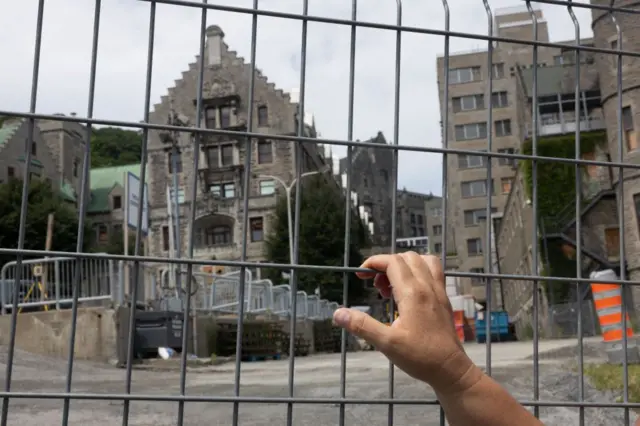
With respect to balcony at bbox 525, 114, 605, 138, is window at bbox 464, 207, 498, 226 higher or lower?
lower

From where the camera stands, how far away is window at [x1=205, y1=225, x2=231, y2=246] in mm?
48394

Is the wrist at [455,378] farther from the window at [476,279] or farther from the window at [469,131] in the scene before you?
the window at [469,131]

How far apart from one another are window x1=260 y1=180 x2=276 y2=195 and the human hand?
4566 cm

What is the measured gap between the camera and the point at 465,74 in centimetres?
5584

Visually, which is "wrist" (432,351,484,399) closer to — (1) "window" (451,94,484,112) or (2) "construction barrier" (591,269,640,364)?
(2) "construction barrier" (591,269,640,364)

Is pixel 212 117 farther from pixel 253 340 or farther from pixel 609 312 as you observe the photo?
pixel 609 312

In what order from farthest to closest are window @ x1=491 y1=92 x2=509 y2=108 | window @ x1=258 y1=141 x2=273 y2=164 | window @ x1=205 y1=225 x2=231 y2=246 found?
window @ x1=491 y1=92 x2=509 y2=108
window @ x1=205 y1=225 x2=231 y2=246
window @ x1=258 y1=141 x2=273 y2=164

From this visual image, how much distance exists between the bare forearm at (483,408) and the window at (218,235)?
4704cm

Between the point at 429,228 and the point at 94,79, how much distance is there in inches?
3268

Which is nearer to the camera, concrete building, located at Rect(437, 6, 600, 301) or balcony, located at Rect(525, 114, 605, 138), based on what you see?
balcony, located at Rect(525, 114, 605, 138)

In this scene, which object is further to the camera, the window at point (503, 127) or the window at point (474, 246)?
the window at point (474, 246)

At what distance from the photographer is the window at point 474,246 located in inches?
2199

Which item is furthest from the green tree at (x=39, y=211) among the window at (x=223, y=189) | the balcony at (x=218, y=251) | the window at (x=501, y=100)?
the window at (x=501, y=100)

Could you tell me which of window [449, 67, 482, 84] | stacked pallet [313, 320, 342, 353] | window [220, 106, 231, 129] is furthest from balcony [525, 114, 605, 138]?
window [449, 67, 482, 84]
